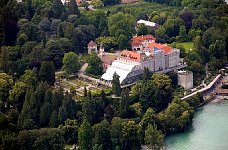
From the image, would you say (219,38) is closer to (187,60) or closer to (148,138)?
(187,60)

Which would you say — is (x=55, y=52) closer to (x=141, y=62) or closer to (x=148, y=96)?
(x=141, y=62)

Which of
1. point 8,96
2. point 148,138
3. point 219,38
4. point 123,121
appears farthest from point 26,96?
point 219,38

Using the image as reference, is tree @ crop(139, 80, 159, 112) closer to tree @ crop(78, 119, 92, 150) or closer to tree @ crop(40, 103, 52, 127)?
tree @ crop(40, 103, 52, 127)

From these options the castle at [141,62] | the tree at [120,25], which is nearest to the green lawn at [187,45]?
the tree at [120,25]

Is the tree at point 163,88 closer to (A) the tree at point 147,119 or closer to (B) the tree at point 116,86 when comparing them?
(B) the tree at point 116,86

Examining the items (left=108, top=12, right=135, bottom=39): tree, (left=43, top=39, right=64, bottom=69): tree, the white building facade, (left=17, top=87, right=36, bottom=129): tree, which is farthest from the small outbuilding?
(left=17, top=87, right=36, bottom=129): tree

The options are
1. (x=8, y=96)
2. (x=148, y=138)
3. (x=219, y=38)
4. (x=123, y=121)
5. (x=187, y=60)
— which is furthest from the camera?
(x=219, y=38)
